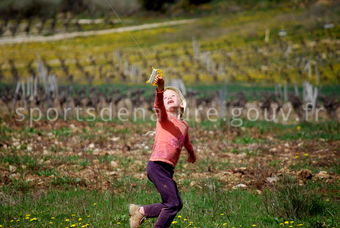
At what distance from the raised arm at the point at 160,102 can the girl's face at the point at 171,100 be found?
0.15 m

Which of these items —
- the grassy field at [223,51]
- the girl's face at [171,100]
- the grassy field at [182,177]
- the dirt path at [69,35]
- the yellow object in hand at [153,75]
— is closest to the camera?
the yellow object in hand at [153,75]

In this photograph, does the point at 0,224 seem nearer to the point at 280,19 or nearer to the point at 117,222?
the point at 117,222

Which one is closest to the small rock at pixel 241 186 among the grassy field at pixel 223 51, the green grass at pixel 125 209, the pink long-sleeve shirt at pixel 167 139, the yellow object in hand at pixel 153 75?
the green grass at pixel 125 209

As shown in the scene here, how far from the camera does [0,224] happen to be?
635 centimetres

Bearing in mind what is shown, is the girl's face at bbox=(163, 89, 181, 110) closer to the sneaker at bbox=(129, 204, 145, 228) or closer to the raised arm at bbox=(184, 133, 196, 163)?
the raised arm at bbox=(184, 133, 196, 163)

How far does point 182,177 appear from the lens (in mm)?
10031

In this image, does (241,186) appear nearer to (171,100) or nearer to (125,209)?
(125,209)

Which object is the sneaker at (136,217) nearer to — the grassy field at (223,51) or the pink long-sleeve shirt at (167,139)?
the pink long-sleeve shirt at (167,139)

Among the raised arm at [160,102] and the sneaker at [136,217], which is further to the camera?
the sneaker at [136,217]

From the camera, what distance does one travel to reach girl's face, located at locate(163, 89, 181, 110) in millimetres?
5699

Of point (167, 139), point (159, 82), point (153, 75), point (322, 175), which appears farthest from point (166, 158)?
point (322, 175)

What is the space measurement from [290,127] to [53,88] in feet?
46.4

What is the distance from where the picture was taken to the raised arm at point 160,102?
200 inches

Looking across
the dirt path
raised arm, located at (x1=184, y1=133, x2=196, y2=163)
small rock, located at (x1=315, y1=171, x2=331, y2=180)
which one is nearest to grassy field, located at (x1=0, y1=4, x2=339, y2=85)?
the dirt path
